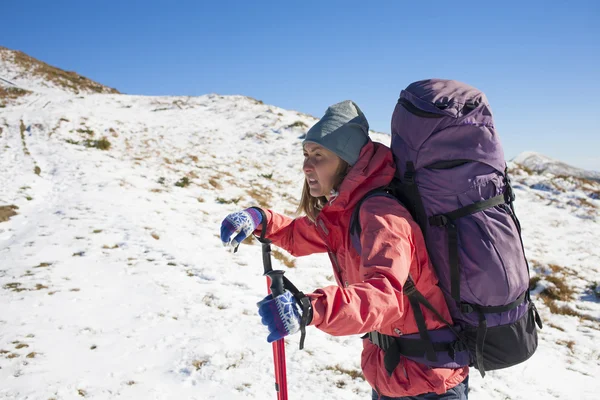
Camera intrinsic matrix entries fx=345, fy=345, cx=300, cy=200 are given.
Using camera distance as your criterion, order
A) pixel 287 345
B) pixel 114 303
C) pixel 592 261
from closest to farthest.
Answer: pixel 287 345 → pixel 114 303 → pixel 592 261

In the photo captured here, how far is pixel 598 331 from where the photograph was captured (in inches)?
243

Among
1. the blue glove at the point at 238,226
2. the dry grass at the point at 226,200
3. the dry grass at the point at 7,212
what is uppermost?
the blue glove at the point at 238,226

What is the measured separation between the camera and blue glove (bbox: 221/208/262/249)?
2.47 meters

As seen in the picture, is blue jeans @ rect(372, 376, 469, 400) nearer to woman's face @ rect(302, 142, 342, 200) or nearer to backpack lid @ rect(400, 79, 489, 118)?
woman's face @ rect(302, 142, 342, 200)

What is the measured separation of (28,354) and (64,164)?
10.1m

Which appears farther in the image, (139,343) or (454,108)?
(139,343)

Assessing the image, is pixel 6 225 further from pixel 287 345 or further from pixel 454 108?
pixel 454 108

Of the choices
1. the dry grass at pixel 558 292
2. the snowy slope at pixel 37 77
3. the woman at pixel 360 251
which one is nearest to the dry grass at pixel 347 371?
the woman at pixel 360 251

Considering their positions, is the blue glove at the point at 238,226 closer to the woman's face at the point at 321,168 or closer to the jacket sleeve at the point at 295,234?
the jacket sleeve at the point at 295,234

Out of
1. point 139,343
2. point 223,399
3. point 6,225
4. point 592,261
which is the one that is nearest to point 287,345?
point 223,399

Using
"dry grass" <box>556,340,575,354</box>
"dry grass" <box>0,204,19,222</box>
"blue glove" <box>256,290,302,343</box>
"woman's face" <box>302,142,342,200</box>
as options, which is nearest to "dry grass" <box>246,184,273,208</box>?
"dry grass" <box>0,204,19,222</box>

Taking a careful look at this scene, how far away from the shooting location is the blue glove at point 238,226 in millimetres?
2473

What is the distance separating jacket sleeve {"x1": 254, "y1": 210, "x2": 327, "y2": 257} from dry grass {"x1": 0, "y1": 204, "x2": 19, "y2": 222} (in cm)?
818

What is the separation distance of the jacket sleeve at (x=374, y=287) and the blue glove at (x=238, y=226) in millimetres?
1065
